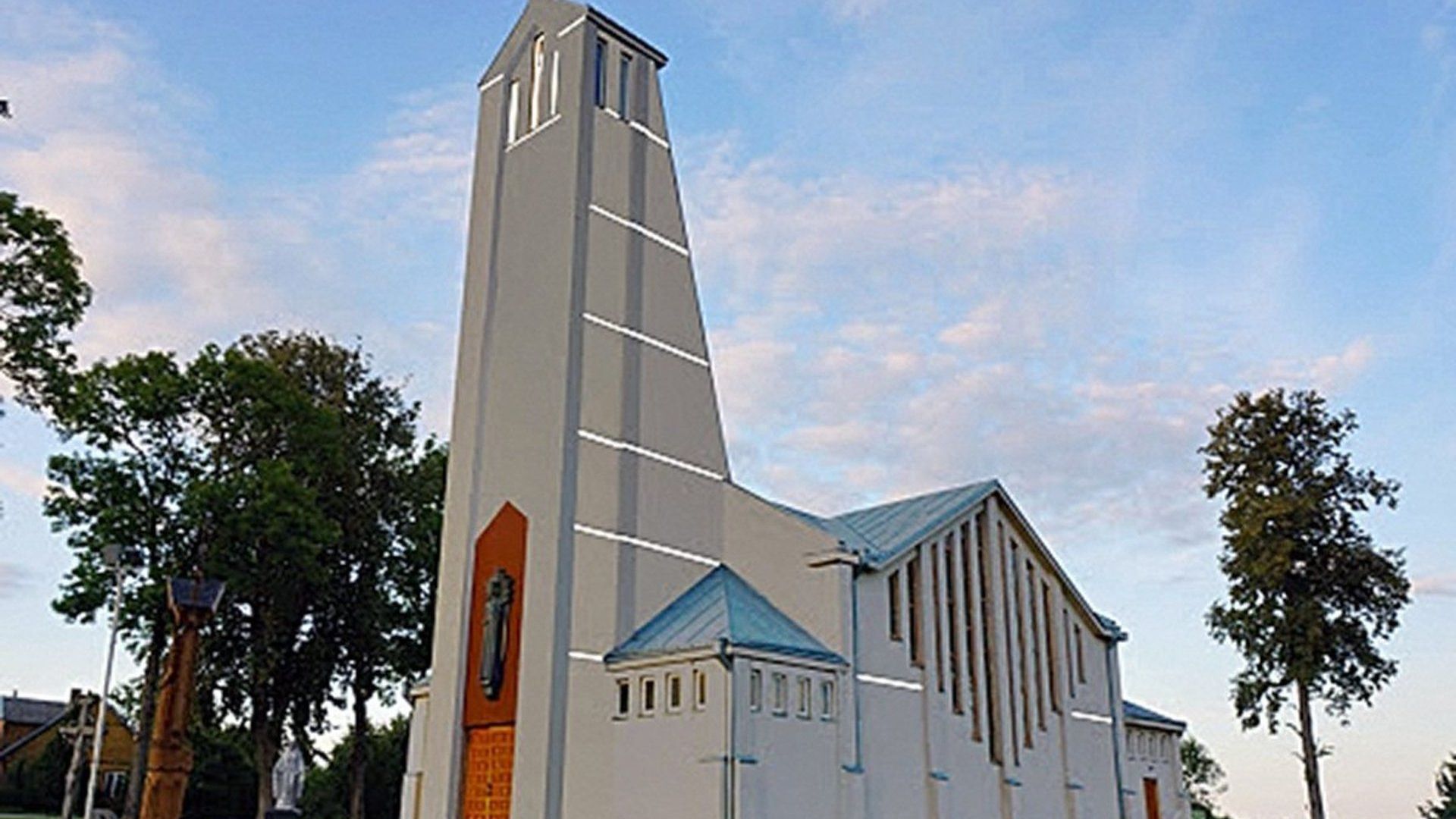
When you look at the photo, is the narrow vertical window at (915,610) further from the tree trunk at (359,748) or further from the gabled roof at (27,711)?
the gabled roof at (27,711)

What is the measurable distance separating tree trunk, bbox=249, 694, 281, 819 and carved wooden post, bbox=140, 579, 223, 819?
1709cm

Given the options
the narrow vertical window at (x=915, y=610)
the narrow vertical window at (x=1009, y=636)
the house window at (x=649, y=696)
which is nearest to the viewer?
the house window at (x=649, y=696)

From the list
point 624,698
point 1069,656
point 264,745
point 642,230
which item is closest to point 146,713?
point 264,745

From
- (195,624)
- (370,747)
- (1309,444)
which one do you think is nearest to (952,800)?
(195,624)

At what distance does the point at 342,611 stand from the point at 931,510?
60.9ft

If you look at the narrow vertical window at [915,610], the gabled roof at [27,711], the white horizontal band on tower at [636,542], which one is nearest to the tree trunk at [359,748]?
the white horizontal band on tower at [636,542]

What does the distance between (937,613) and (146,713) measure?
64.4ft

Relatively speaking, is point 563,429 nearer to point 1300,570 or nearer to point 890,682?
point 890,682

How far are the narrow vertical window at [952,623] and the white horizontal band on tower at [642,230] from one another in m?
7.50

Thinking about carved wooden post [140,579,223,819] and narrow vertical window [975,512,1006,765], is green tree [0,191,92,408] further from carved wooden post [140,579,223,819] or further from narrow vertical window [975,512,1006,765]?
narrow vertical window [975,512,1006,765]

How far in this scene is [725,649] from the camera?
679 inches

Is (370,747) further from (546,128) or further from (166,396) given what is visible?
(546,128)

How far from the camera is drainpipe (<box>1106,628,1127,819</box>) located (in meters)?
23.9

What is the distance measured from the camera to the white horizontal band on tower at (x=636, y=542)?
766 inches
